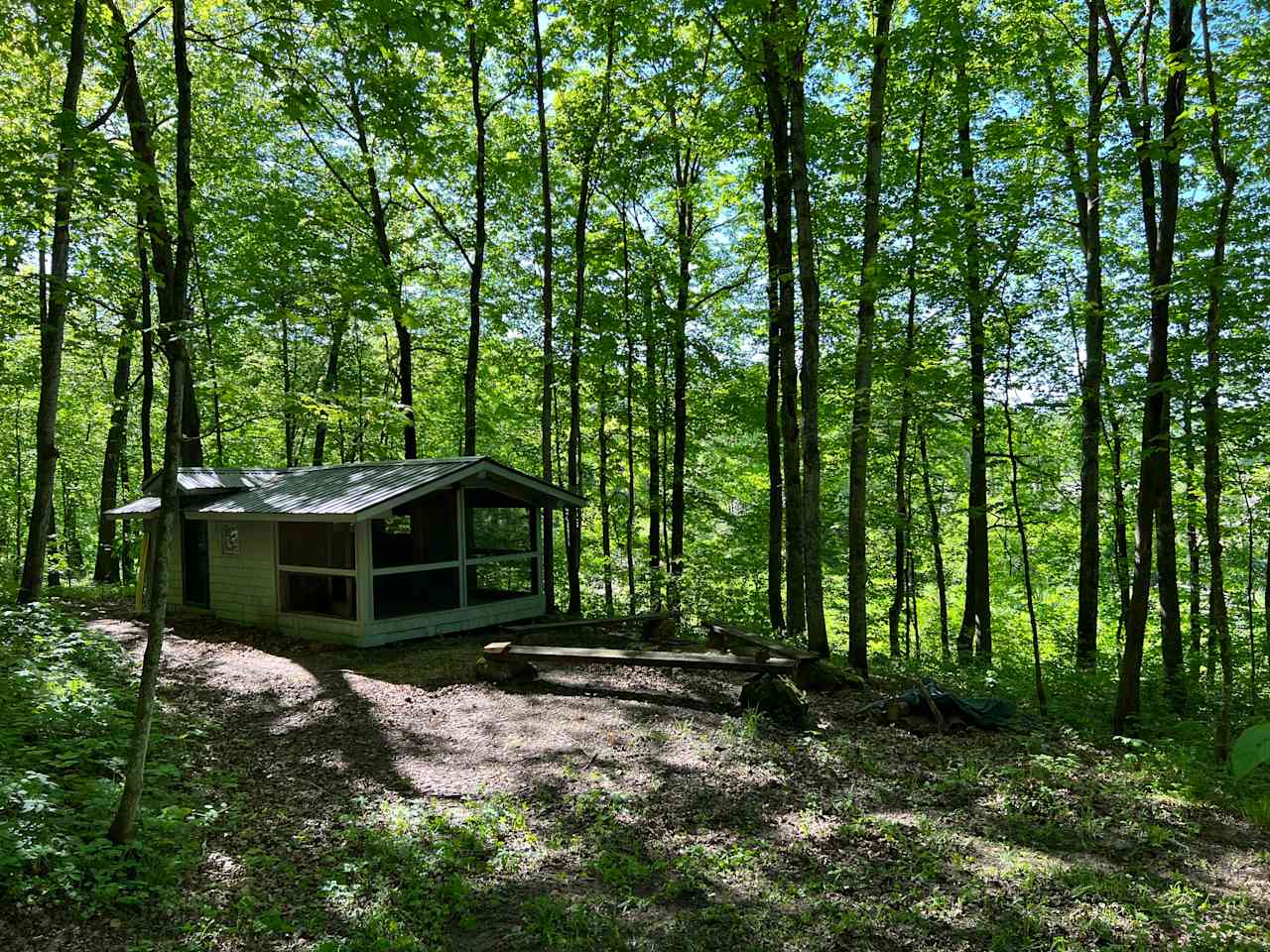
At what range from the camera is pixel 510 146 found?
49.1ft

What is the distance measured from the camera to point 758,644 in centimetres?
839

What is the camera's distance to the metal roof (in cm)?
985

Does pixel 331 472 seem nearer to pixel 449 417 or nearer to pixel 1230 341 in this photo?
pixel 449 417

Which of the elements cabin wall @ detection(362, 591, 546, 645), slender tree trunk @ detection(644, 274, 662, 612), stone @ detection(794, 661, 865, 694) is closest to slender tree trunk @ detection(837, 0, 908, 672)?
stone @ detection(794, 661, 865, 694)

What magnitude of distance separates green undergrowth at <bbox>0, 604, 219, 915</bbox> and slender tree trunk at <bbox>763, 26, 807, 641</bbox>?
27.0 feet

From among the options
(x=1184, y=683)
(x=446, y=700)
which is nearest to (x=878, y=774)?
(x=446, y=700)

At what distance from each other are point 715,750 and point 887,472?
13292mm

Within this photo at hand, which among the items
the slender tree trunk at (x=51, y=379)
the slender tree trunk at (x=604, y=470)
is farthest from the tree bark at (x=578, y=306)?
the slender tree trunk at (x=51, y=379)

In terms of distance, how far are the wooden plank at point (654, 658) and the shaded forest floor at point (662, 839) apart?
0.45 metres

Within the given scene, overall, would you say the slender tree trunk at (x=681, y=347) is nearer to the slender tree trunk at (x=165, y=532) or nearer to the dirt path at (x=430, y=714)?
the dirt path at (x=430, y=714)

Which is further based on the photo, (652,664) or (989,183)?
(989,183)

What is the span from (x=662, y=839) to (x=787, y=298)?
8.37 meters

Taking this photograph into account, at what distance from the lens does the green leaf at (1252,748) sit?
1.26m

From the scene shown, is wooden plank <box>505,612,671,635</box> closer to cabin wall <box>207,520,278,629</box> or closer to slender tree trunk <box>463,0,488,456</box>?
cabin wall <box>207,520,278,629</box>
